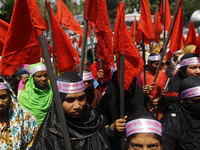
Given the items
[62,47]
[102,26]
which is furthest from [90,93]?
[102,26]

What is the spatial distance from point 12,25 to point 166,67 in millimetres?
4777

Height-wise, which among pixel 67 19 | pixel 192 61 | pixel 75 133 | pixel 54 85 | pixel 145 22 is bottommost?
pixel 75 133

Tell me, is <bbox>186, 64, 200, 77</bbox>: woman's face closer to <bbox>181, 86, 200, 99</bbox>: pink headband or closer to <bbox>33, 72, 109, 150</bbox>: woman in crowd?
<bbox>181, 86, 200, 99</bbox>: pink headband

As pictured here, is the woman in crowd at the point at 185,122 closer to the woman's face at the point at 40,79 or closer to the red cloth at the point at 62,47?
the red cloth at the point at 62,47

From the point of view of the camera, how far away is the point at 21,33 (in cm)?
175

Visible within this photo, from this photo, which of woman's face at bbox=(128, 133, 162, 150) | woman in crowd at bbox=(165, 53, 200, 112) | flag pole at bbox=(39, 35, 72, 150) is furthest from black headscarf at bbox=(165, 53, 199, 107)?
flag pole at bbox=(39, 35, 72, 150)

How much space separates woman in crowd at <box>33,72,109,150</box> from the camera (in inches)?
66.7

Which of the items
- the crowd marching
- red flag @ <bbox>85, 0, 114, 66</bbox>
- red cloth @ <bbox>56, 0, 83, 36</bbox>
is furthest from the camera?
red cloth @ <bbox>56, 0, 83, 36</bbox>

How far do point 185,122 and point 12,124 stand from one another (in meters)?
1.95

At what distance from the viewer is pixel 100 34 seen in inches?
92.4

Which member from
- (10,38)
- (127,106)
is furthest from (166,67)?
(10,38)

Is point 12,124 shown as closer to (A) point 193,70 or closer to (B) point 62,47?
(B) point 62,47

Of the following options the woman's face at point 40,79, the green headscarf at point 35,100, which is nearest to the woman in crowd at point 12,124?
the green headscarf at point 35,100

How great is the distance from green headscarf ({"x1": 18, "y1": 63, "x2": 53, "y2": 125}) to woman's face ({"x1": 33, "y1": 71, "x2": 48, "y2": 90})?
0.27ft
